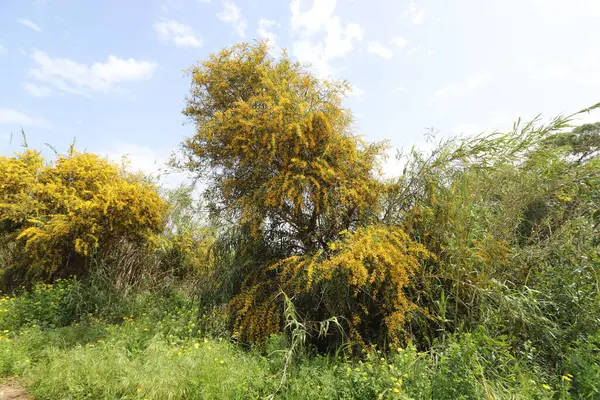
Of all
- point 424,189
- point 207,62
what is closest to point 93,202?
point 207,62

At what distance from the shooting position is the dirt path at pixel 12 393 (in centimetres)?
313

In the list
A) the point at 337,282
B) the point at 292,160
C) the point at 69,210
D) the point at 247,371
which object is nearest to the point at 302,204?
the point at 292,160

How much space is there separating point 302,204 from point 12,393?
11.6 feet

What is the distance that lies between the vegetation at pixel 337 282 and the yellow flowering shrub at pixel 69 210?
0.78ft

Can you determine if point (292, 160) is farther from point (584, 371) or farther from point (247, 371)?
point (584, 371)

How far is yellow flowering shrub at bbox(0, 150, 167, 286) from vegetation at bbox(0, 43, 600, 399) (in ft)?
0.78

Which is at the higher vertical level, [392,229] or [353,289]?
[392,229]

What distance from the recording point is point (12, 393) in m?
3.21

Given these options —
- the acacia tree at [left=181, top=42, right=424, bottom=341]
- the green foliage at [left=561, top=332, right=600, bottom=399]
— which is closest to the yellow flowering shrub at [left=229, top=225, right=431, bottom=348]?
the acacia tree at [left=181, top=42, right=424, bottom=341]

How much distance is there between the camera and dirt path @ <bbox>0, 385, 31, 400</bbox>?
3135 mm

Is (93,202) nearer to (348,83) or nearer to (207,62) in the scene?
(207,62)

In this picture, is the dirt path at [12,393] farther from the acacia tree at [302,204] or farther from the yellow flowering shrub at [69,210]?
the yellow flowering shrub at [69,210]

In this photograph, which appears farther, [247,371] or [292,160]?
[292,160]

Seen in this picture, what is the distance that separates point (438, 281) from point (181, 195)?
598 centimetres
